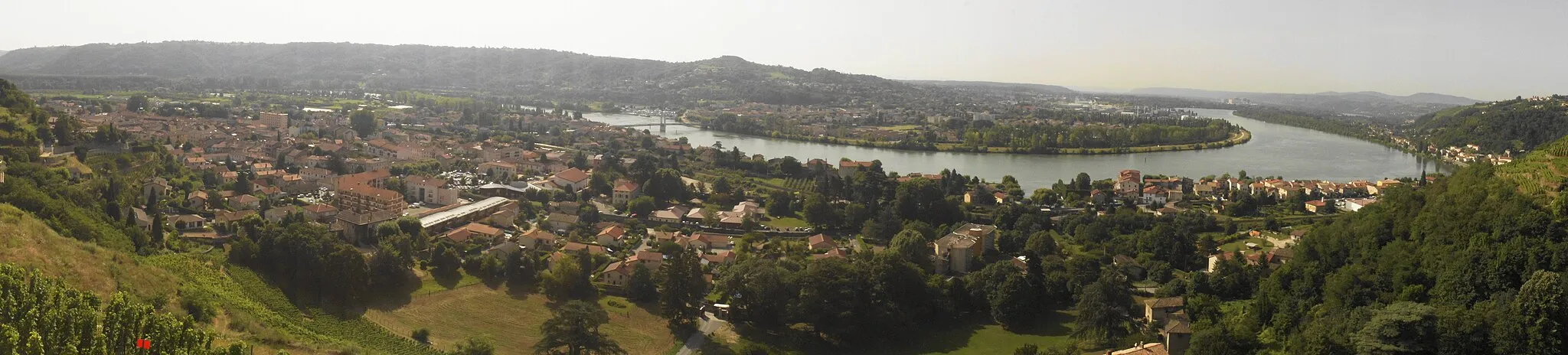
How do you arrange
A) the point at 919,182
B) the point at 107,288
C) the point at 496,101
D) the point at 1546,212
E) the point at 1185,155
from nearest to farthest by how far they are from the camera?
the point at 107,288, the point at 1546,212, the point at 919,182, the point at 1185,155, the point at 496,101

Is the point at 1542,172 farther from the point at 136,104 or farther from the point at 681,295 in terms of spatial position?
the point at 136,104

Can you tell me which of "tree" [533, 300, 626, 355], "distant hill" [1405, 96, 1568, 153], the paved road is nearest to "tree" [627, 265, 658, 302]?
the paved road

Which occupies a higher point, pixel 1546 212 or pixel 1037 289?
pixel 1546 212

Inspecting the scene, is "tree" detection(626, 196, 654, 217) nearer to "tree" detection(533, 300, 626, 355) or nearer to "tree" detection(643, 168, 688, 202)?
"tree" detection(643, 168, 688, 202)

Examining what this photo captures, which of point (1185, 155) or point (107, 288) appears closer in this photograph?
point (107, 288)

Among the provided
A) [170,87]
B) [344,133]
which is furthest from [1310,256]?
[170,87]

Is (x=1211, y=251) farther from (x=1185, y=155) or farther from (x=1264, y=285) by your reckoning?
(x=1185, y=155)
